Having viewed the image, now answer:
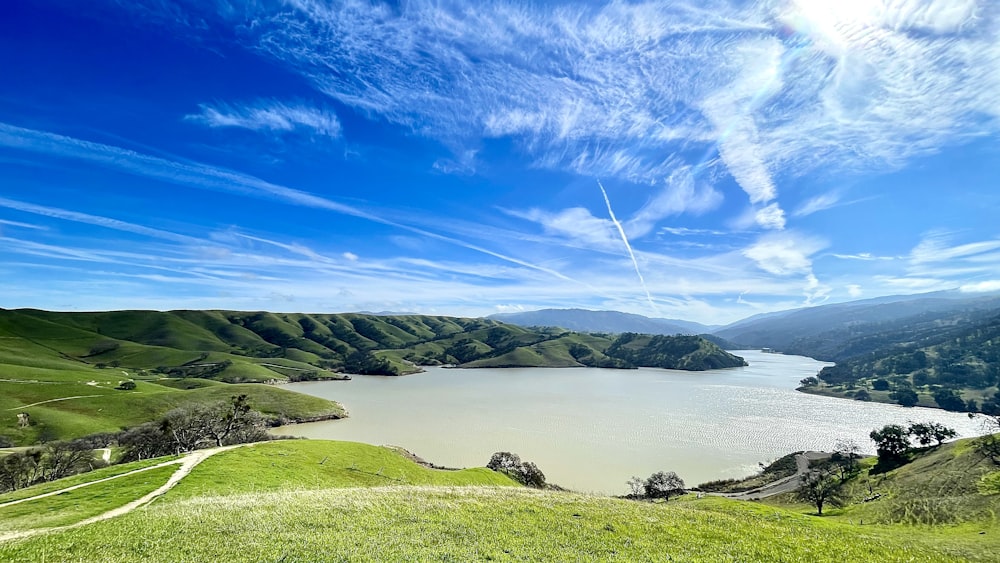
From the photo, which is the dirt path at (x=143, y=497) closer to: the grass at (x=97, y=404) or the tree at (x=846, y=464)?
the grass at (x=97, y=404)

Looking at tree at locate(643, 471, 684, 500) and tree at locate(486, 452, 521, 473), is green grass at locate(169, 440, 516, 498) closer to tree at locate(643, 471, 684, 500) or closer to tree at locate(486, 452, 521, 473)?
tree at locate(486, 452, 521, 473)

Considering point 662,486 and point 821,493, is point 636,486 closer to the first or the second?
point 662,486

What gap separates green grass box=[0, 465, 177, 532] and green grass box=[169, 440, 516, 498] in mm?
2443

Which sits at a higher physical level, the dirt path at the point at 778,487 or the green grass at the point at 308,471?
the green grass at the point at 308,471

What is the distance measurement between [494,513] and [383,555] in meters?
8.35

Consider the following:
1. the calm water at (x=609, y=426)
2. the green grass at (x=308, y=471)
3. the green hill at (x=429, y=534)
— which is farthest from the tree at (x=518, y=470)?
the green hill at (x=429, y=534)

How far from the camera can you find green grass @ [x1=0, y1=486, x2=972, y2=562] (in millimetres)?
15148

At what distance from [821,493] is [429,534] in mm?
56939

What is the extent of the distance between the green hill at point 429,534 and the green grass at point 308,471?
5.07 meters

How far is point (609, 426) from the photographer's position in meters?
107

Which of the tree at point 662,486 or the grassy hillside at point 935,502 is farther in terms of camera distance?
the tree at point 662,486

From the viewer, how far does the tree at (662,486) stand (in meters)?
59.1

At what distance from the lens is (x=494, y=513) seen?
22.0 meters

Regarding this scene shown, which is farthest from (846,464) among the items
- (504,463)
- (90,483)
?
(90,483)
